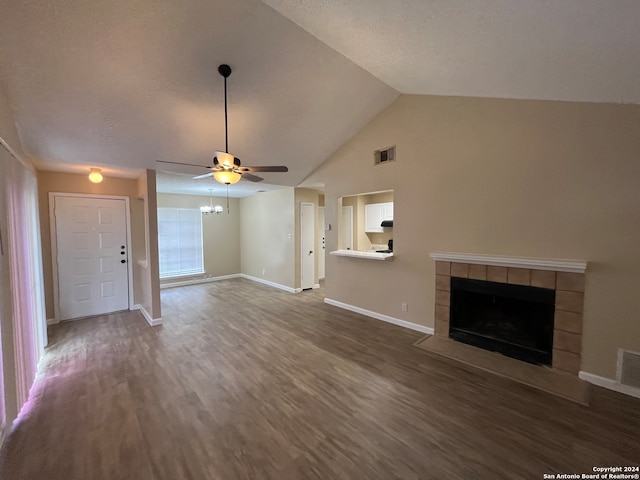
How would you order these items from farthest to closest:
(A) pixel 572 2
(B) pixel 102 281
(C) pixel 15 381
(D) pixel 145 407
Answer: (B) pixel 102 281 → (D) pixel 145 407 → (C) pixel 15 381 → (A) pixel 572 2

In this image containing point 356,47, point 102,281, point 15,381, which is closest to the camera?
point 15,381

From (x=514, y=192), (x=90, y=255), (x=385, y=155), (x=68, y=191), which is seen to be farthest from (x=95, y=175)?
(x=514, y=192)

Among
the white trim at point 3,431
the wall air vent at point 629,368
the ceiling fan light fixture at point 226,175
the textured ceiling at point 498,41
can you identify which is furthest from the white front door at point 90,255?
the wall air vent at point 629,368

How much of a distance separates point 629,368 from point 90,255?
753cm

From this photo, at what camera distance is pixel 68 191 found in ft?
14.9

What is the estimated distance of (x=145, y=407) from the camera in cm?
235

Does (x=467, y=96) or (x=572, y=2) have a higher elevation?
(x=467, y=96)

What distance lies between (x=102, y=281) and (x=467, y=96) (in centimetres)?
666

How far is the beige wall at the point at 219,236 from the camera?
7.42 m

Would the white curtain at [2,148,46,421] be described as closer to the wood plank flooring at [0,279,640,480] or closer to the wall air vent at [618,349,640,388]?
the wood plank flooring at [0,279,640,480]

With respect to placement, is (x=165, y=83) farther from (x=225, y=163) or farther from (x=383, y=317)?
(x=383, y=317)

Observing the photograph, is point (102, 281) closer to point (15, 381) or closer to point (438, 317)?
point (15, 381)

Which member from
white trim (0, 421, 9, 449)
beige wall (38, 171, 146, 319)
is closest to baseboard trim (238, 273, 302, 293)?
beige wall (38, 171, 146, 319)

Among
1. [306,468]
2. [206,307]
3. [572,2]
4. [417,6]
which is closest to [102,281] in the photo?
[206,307]
